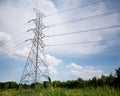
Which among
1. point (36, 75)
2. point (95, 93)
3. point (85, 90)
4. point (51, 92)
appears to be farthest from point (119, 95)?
point (36, 75)

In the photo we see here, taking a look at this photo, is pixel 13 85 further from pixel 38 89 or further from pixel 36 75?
pixel 38 89

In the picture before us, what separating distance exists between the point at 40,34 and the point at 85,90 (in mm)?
15269

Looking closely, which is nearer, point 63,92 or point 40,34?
point 63,92

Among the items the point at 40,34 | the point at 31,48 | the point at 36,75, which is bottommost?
the point at 36,75

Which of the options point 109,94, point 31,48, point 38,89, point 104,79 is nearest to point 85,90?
point 109,94

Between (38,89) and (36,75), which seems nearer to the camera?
(38,89)

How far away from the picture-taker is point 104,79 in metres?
40.8

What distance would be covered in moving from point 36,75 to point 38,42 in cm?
384

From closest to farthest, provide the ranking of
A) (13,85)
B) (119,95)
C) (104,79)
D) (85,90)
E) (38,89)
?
(119,95) < (85,90) < (38,89) < (104,79) < (13,85)

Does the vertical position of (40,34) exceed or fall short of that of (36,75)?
it exceeds it

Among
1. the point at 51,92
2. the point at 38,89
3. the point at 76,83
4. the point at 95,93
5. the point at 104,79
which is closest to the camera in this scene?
the point at 95,93

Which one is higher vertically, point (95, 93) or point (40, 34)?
point (40, 34)

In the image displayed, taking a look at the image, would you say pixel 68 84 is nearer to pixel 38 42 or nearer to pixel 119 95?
pixel 38 42

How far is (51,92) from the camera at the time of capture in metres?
10.7
